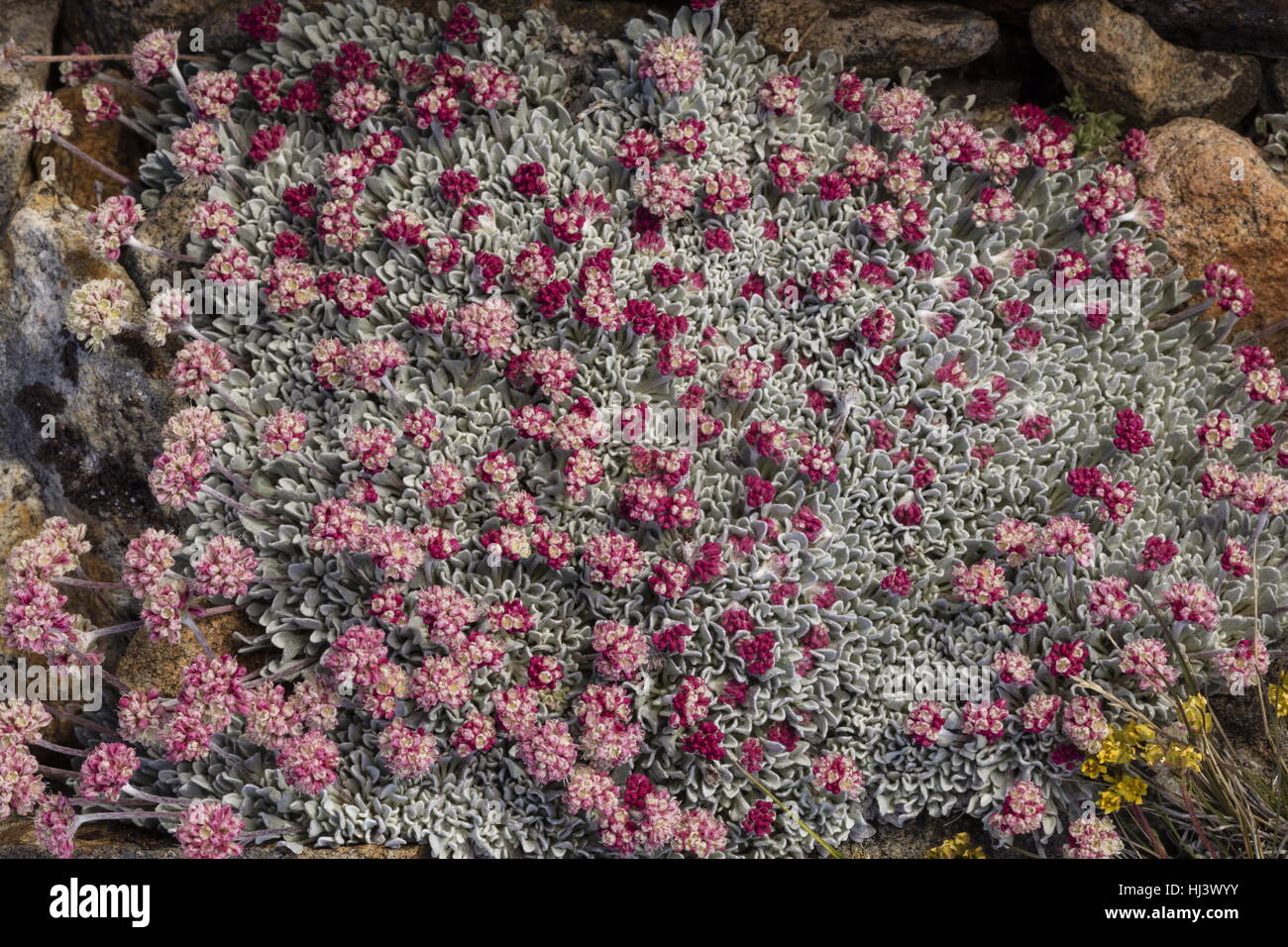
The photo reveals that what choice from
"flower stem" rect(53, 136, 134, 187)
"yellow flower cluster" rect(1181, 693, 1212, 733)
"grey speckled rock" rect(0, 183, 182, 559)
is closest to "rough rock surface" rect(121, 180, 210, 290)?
"grey speckled rock" rect(0, 183, 182, 559)

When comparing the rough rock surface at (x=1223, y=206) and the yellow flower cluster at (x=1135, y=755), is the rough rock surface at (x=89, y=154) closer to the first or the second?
the rough rock surface at (x=1223, y=206)

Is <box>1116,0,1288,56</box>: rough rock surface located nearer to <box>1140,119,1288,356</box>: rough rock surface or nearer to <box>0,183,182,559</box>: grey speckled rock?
<box>1140,119,1288,356</box>: rough rock surface

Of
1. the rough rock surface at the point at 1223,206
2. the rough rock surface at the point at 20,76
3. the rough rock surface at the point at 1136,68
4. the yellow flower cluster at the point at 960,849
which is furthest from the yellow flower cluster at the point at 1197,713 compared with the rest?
the rough rock surface at the point at 20,76

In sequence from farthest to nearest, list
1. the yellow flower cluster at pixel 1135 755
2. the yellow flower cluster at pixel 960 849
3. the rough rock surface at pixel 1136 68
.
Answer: the rough rock surface at pixel 1136 68, the yellow flower cluster at pixel 960 849, the yellow flower cluster at pixel 1135 755

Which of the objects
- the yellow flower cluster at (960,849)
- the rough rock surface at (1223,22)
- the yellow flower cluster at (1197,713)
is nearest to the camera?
the yellow flower cluster at (1197,713)

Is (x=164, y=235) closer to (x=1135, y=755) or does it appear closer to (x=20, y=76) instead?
(x=20, y=76)

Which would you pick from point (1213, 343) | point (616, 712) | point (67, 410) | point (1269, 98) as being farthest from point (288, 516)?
point (1269, 98)

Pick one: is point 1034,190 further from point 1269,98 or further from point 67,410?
point 67,410
